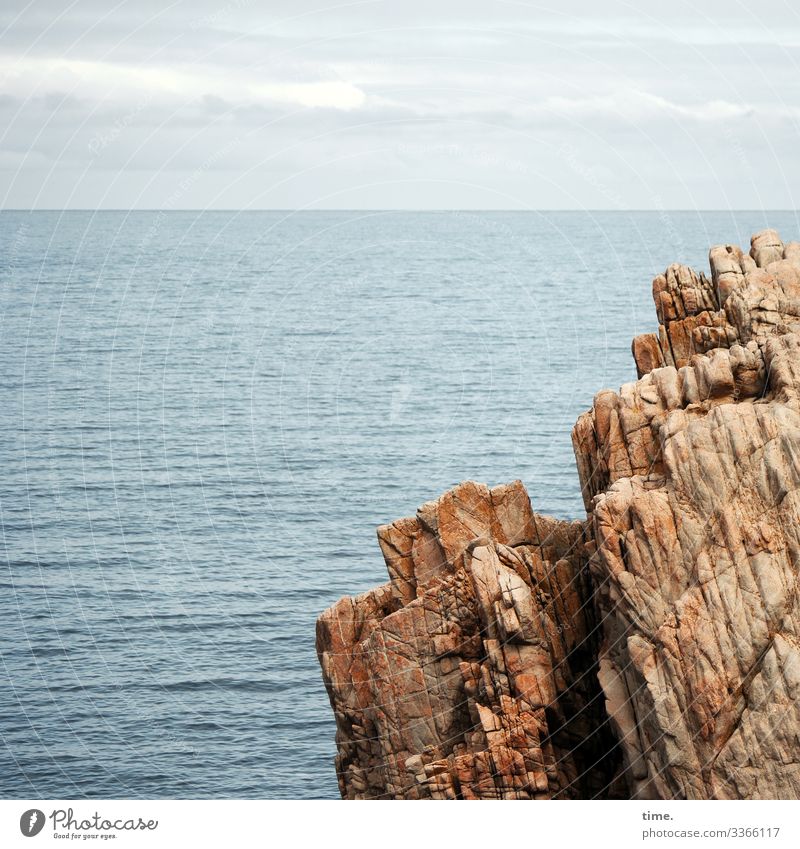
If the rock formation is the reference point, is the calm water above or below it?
below

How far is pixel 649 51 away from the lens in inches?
5748

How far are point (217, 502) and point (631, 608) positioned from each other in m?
84.4

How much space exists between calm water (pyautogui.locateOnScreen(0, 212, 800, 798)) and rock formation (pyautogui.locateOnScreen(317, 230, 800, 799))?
25.3 meters

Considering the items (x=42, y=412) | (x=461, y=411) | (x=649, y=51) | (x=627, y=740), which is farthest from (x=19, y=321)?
(x=627, y=740)

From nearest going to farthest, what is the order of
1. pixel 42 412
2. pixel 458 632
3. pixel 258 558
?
pixel 458 632
pixel 258 558
pixel 42 412

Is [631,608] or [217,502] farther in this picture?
[217,502]

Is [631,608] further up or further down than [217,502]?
further up

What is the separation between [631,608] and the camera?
130ft

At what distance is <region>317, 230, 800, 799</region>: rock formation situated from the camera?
38.3m

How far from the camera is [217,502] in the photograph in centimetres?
12031

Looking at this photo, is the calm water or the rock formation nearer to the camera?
the rock formation
